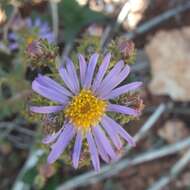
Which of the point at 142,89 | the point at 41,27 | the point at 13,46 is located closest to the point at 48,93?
the point at 13,46

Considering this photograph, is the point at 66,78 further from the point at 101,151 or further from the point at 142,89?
the point at 142,89

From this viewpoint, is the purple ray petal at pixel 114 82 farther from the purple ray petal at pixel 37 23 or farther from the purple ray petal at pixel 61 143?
the purple ray petal at pixel 37 23

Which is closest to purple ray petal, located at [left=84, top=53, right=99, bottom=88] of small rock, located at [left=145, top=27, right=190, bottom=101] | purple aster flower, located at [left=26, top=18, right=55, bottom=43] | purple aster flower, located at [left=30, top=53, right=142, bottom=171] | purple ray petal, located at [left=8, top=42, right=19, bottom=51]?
purple aster flower, located at [left=30, top=53, right=142, bottom=171]

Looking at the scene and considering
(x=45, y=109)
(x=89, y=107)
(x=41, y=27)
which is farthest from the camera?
(x=41, y=27)

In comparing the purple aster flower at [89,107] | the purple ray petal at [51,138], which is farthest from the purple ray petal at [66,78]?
the purple ray petal at [51,138]

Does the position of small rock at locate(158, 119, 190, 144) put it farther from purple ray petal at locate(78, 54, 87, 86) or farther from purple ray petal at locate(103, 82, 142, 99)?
purple ray petal at locate(78, 54, 87, 86)

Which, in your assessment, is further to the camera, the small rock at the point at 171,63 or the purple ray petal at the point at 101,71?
the small rock at the point at 171,63

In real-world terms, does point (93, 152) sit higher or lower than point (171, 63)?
lower
